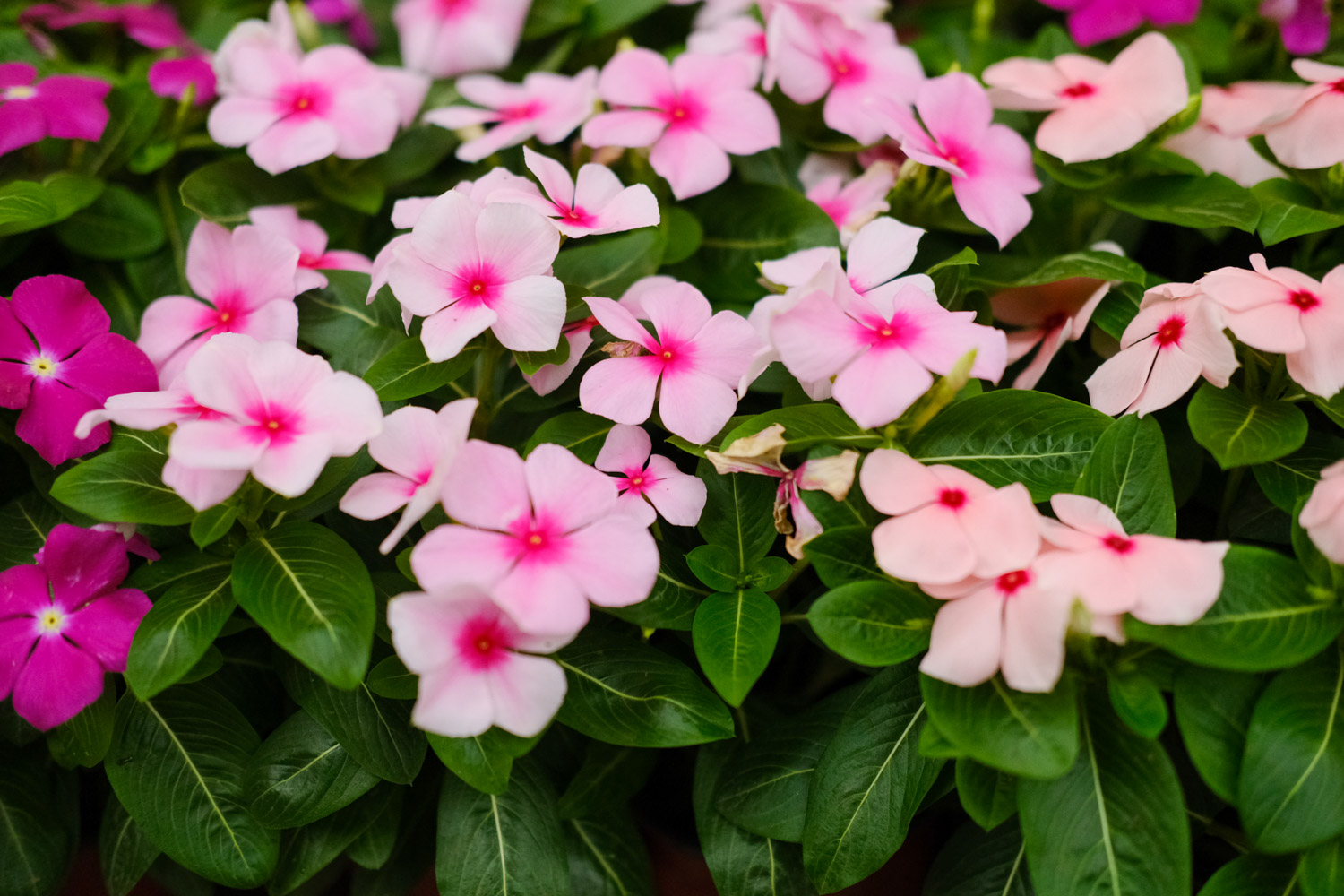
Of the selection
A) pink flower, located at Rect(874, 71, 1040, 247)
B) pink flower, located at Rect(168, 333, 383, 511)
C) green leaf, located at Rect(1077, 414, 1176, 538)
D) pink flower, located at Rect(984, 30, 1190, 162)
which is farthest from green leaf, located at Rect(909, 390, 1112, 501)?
pink flower, located at Rect(168, 333, 383, 511)

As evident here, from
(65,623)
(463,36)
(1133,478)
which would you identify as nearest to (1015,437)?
(1133,478)

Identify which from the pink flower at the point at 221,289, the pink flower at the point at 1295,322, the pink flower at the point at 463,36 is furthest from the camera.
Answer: the pink flower at the point at 463,36

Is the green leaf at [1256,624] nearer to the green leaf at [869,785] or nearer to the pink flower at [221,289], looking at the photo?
the green leaf at [869,785]

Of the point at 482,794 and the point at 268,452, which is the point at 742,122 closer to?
the point at 268,452

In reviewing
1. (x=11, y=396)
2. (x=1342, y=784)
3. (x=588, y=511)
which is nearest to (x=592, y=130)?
(x=588, y=511)

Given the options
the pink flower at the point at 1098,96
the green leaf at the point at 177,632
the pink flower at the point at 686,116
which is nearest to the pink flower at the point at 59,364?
the green leaf at the point at 177,632

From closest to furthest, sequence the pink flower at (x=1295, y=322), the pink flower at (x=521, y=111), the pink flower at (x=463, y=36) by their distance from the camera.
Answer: the pink flower at (x=1295, y=322)
the pink flower at (x=521, y=111)
the pink flower at (x=463, y=36)

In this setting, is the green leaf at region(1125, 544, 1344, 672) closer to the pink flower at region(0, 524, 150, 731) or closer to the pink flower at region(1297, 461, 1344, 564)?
the pink flower at region(1297, 461, 1344, 564)
